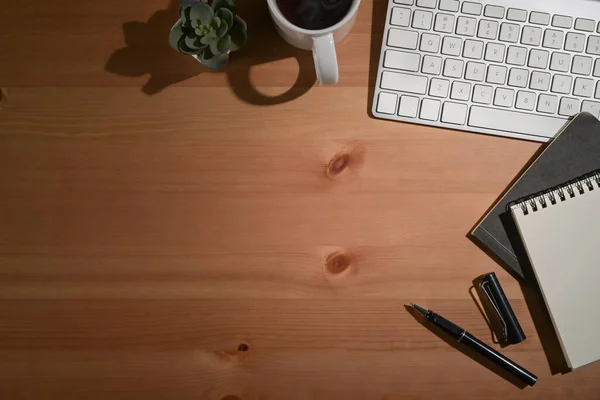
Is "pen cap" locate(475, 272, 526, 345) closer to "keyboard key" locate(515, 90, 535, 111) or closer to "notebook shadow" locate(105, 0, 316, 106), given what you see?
"keyboard key" locate(515, 90, 535, 111)

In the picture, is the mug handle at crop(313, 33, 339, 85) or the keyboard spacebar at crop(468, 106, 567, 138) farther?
the keyboard spacebar at crop(468, 106, 567, 138)

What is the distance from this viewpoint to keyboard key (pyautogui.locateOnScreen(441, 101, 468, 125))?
0.63 meters

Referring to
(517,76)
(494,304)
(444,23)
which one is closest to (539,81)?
(517,76)

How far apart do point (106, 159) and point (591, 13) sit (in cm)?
59

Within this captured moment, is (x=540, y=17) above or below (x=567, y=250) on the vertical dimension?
above

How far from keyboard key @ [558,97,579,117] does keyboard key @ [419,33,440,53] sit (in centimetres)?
16

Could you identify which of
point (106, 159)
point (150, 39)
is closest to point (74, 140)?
point (106, 159)


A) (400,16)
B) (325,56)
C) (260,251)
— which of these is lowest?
(260,251)

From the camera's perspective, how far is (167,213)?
65 centimetres

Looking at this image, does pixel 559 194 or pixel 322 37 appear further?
pixel 559 194

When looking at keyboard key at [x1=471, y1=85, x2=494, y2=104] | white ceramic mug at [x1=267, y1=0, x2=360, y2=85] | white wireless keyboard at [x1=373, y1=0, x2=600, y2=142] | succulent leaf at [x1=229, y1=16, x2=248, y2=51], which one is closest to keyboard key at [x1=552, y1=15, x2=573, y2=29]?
white wireless keyboard at [x1=373, y1=0, x2=600, y2=142]

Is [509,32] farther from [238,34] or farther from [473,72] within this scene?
[238,34]

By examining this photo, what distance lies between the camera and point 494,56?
63 cm

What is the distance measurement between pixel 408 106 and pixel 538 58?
0.52 feet
